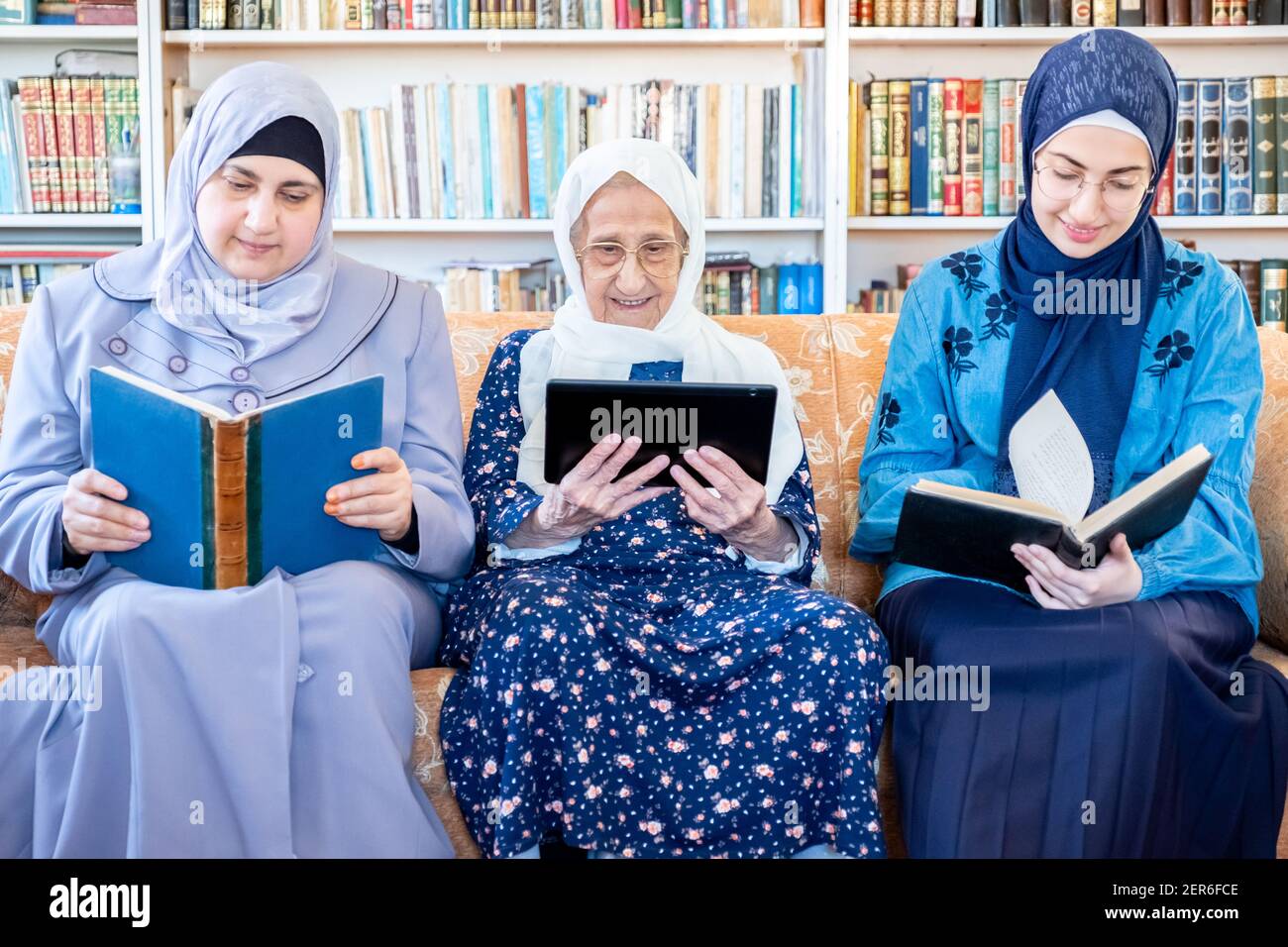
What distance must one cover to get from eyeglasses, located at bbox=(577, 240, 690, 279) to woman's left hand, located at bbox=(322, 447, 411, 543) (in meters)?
0.47

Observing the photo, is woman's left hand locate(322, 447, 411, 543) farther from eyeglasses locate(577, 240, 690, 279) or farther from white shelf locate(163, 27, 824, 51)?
white shelf locate(163, 27, 824, 51)

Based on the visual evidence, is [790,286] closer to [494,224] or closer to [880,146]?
[880,146]

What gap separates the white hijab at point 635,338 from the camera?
6.00 feet

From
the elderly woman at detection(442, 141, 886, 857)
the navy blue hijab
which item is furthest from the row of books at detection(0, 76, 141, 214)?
the navy blue hijab

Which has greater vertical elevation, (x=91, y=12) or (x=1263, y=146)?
(x=91, y=12)

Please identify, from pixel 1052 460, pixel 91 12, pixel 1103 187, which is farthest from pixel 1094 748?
pixel 91 12

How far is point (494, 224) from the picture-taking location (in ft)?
9.32

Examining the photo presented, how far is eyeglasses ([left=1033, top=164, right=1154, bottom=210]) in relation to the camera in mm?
1729

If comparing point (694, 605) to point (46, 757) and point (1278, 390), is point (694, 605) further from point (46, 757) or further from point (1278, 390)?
point (1278, 390)

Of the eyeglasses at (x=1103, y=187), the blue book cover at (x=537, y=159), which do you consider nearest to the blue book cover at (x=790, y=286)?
the blue book cover at (x=537, y=159)

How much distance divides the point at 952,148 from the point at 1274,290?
2.58 feet

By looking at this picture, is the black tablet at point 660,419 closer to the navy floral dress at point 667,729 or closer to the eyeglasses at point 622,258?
the navy floral dress at point 667,729

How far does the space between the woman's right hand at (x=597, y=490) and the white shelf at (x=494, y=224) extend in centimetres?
128
